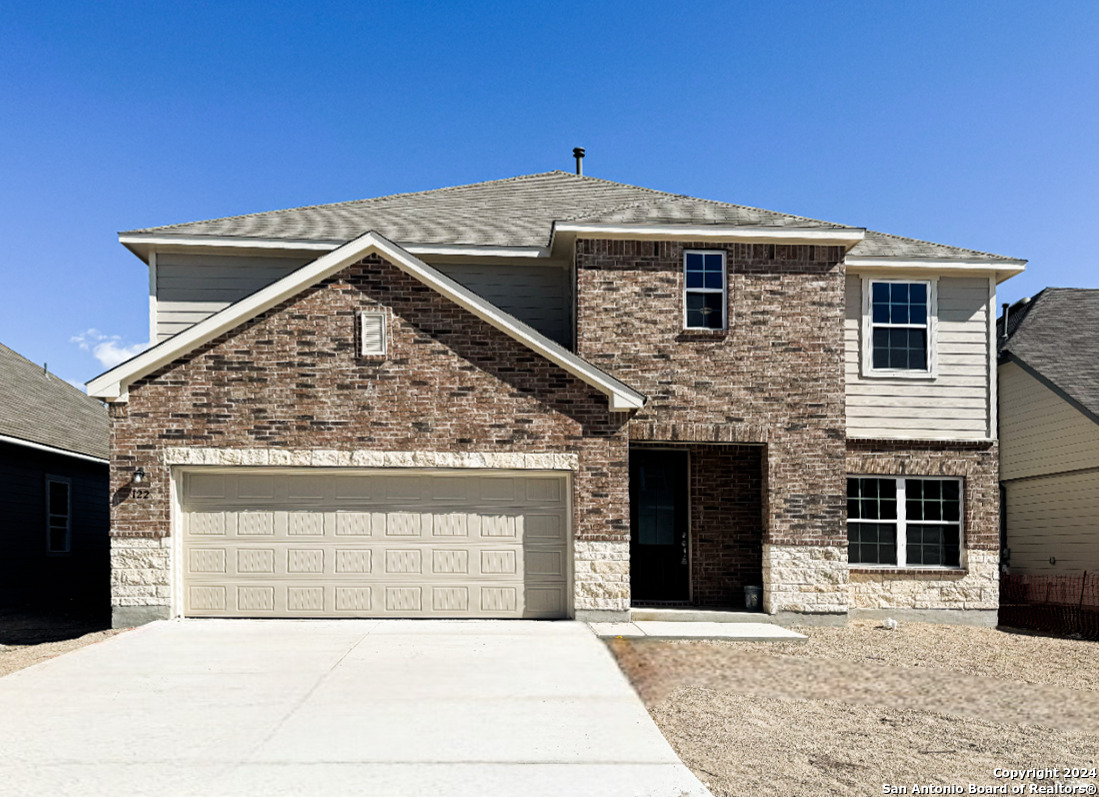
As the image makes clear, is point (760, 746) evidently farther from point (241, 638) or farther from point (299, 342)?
point (299, 342)

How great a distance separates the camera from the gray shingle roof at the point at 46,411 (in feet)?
57.4

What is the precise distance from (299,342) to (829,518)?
8.15 metres

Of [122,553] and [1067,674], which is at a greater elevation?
[122,553]

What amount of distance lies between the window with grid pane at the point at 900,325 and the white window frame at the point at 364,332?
798cm

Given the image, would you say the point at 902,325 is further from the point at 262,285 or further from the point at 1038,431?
the point at 262,285

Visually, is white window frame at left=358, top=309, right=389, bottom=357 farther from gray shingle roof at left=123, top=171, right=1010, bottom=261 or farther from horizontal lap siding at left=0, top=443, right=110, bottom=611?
horizontal lap siding at left=0, top=443, right=110, bottom=611

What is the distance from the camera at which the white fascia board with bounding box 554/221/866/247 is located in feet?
46.7

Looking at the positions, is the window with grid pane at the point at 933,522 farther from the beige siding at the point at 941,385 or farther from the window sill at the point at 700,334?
the window sill at the point at 700,334

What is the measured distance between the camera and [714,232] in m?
14.4

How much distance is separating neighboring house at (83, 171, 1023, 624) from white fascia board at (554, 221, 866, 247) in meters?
0.05

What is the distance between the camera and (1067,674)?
11414 mm

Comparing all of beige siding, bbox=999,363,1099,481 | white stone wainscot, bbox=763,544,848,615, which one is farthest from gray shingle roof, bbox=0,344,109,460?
beige siding, bbox=999,363,1099,481

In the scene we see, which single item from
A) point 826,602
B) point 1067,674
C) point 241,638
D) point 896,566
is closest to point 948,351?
point 896,566

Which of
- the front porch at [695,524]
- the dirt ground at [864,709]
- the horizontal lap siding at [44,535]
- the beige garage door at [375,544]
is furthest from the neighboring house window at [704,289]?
the horizontal lap siding at [44,535]
